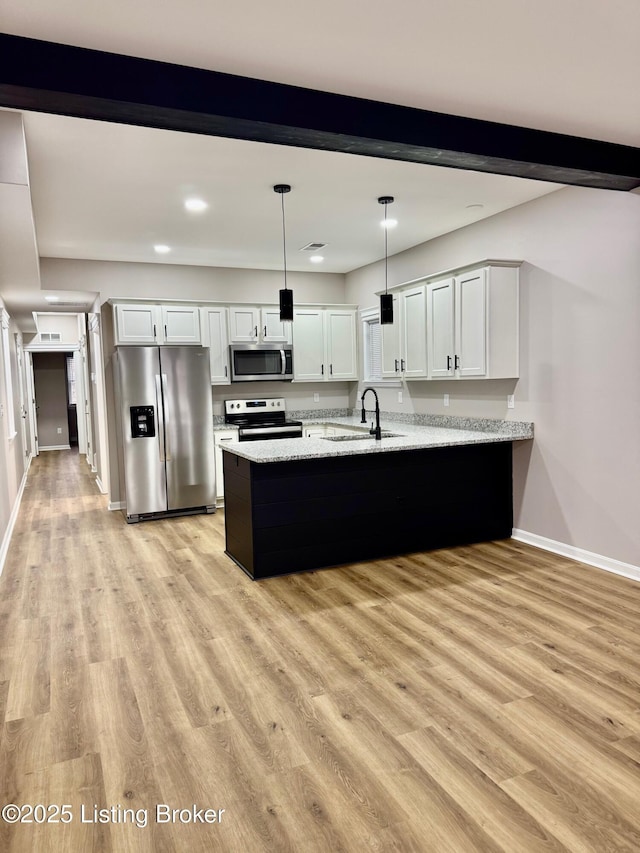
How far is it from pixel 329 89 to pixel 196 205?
218 centimetres

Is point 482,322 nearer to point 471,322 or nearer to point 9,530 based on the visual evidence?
point 471,322

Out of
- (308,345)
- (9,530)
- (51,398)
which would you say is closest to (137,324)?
(308,345)

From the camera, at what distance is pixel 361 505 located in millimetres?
4363

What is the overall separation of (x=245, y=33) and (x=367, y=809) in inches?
104

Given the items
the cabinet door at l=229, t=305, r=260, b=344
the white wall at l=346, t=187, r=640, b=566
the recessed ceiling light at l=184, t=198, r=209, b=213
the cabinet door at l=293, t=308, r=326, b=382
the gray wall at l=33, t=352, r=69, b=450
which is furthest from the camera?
the gray wall at l=33, t=352, r=69, b=450

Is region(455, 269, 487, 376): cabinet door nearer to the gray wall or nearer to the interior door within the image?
the interior door

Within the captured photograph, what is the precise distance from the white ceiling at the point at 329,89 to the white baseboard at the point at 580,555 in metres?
2.67

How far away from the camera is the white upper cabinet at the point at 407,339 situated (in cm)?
545

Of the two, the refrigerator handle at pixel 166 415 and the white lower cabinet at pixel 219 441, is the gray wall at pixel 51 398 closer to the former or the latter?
the white lower cabinet at pixel 219 441

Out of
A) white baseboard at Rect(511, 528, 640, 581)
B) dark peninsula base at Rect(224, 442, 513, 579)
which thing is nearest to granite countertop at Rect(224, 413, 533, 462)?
dark peninsula base at Rect(224, 442, 513, 579)

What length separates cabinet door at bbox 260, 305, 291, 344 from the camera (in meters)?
6.79

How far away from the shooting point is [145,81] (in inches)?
84.0

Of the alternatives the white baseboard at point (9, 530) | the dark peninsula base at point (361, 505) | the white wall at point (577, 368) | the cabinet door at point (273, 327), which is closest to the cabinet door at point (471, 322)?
the white wall at point (577, 368)

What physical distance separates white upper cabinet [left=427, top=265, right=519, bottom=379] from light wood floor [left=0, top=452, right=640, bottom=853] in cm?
159
